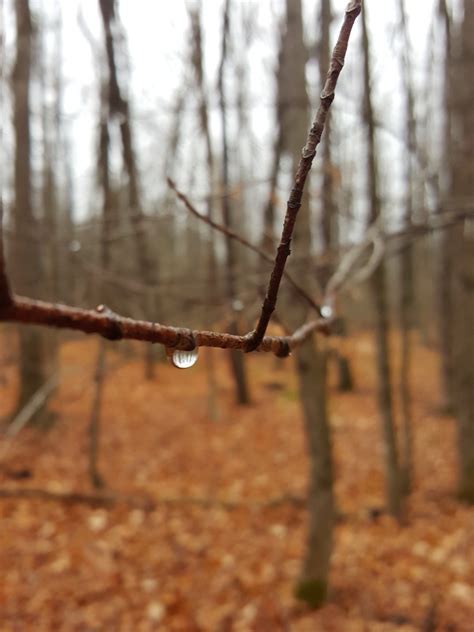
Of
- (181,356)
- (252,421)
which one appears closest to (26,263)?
(252,421)

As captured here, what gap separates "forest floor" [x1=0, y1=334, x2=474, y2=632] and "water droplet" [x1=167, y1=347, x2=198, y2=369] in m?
4.12

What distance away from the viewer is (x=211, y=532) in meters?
5.73

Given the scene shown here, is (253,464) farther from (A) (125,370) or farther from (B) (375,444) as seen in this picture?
(A) (125,370)

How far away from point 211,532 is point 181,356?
5.57 meters

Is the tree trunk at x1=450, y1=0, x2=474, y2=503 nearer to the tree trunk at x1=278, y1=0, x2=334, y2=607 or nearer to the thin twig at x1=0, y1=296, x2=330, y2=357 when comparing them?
the tree trunk at x1=278, y1=0, x2=334, y2=607

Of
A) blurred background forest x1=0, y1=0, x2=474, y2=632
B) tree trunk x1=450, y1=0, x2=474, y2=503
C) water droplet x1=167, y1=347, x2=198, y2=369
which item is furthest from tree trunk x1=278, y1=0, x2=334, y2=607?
water droplet x1=167, y1=347, x2=198, y2=369

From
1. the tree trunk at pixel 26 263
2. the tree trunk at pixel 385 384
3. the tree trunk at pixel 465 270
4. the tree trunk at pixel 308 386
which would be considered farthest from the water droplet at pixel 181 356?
the tree trunk at pixel 26 263

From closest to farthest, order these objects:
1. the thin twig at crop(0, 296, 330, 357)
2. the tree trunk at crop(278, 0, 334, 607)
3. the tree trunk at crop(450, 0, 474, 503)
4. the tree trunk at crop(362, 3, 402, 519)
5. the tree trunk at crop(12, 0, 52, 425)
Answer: the thin twig at crop(0, 296, 330, 357), the tree trunk at crop(278, 0, 334, 607), the tree trunk at crop(362, 3, 402, 519), the tree trunk at crop(450, 0, 474, 503), the tree trunk at crop(12, 0, 52, 425)

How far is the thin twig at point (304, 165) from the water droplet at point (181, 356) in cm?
9

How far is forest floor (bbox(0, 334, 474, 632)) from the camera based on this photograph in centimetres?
433

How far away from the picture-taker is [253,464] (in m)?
7.73

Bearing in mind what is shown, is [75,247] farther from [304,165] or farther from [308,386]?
[308,386]

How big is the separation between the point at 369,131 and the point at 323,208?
104 cm

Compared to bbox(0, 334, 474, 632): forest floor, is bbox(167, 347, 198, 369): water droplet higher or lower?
higher
